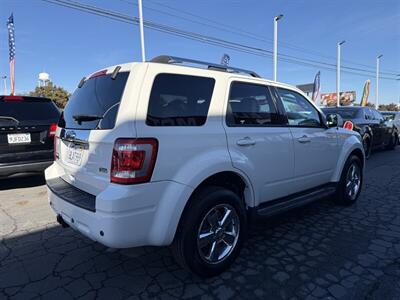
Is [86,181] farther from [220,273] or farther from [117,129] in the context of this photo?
[220,273]

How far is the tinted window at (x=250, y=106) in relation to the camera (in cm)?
317

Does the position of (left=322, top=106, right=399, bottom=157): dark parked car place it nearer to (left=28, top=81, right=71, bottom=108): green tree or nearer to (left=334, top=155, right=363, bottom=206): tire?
(left=334, top=155, right=363, bottom=206): tire

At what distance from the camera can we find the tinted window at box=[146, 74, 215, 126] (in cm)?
258

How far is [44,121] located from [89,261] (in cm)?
345

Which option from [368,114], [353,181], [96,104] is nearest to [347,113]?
[368,114]

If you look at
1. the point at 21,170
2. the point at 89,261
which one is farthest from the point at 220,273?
the point at 21,170

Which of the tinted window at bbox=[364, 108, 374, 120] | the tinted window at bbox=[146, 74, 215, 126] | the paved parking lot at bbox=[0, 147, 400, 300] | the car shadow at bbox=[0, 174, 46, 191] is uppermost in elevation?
the tinted window at bbox=[364, 108, 374, 120]

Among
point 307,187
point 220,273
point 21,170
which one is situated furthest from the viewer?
point 21,170

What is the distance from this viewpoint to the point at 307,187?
4.17m

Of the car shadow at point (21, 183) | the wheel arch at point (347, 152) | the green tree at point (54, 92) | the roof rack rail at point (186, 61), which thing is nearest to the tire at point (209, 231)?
the roof rack rail at point (186, 61)

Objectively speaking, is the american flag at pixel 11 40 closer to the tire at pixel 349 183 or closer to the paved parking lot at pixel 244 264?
the paved parking lot at pixel 244 264

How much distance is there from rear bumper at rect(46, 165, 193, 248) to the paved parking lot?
1.85 feet

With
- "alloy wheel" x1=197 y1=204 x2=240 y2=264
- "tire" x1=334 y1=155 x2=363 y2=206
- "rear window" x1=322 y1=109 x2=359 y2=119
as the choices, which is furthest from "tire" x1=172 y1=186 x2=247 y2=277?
"rear window" x1=322 y1=109 x2=359 y2=119

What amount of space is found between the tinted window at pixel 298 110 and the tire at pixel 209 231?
1.40 meters
